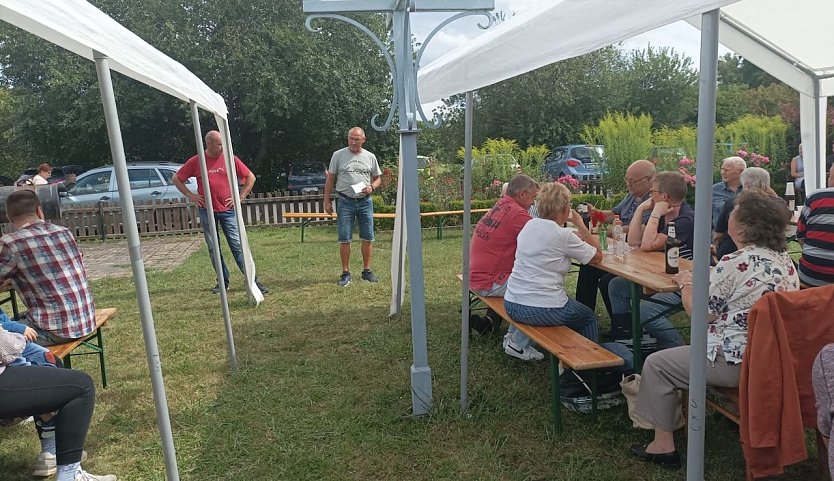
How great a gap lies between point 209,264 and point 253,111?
9.61m

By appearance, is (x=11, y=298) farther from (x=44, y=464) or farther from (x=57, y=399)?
(x=57, y=399)

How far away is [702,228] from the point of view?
6.30 ft

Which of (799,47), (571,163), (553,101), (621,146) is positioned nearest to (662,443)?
(799,47)

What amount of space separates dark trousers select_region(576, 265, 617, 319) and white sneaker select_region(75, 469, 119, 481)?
3.50m

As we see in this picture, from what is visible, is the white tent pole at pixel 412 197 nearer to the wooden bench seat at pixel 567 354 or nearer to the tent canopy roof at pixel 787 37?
the wooden bench seat at pixel 567 354

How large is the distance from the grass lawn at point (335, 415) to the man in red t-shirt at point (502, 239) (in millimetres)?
485

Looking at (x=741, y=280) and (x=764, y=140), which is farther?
(x=764, y=140)

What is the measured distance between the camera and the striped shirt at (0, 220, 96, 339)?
10.3 feet

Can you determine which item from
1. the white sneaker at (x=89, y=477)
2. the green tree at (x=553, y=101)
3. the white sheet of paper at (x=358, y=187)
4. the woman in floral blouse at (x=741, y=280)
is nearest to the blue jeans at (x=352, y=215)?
the white sheet of paper at (x=358, y=187)

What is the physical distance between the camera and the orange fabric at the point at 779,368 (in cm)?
225

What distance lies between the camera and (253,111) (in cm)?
1728

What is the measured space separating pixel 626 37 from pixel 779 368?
1.34 meters

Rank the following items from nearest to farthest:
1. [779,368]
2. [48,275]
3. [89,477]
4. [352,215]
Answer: [779,368], [89,477], [48,275], [352,215]

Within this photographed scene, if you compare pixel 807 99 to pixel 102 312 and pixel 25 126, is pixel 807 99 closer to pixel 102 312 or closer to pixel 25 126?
pixel 102 312
